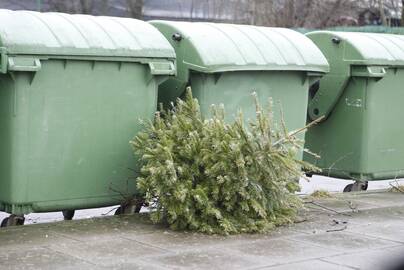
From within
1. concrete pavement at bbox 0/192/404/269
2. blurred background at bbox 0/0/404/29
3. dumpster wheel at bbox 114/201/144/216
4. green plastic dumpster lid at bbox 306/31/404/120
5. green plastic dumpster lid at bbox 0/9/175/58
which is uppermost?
green plastic dumpster lid at bbox 0/9/175/58

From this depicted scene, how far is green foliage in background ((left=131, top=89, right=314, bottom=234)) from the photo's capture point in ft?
23.1

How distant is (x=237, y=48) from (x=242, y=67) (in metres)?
0.22

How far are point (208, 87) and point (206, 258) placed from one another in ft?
7.49

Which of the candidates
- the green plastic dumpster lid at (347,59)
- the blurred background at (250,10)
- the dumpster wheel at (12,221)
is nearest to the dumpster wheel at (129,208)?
the dumpster wheel at (12,221)

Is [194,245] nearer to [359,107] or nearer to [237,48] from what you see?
[237,48]

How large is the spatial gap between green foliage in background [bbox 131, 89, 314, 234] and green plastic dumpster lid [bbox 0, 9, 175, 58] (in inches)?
27.0

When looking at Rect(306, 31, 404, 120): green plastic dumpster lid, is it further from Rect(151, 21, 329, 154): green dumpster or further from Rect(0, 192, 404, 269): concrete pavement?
Rect(0, 192, 404, 269): concrete pavement

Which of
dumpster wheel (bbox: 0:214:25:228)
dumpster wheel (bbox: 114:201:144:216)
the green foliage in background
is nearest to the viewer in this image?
the green foliage in background

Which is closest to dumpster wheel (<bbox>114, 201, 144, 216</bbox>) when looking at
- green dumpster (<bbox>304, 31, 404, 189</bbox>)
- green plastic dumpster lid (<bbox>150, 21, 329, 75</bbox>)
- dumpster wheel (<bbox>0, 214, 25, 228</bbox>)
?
dumpster wheel (<bbox>0, 214, 25, 228</bbox>)

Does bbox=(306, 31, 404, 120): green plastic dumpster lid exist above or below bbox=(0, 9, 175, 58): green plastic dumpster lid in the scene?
below

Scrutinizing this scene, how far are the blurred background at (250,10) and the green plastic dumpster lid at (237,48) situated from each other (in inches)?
810

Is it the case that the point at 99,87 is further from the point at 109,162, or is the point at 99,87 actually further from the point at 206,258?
the point at 206,258

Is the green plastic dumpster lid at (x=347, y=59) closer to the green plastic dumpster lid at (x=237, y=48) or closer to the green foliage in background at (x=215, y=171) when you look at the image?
the green plastic dumpster lid at (x=237, y=48)

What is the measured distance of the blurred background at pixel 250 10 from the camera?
2948cm
